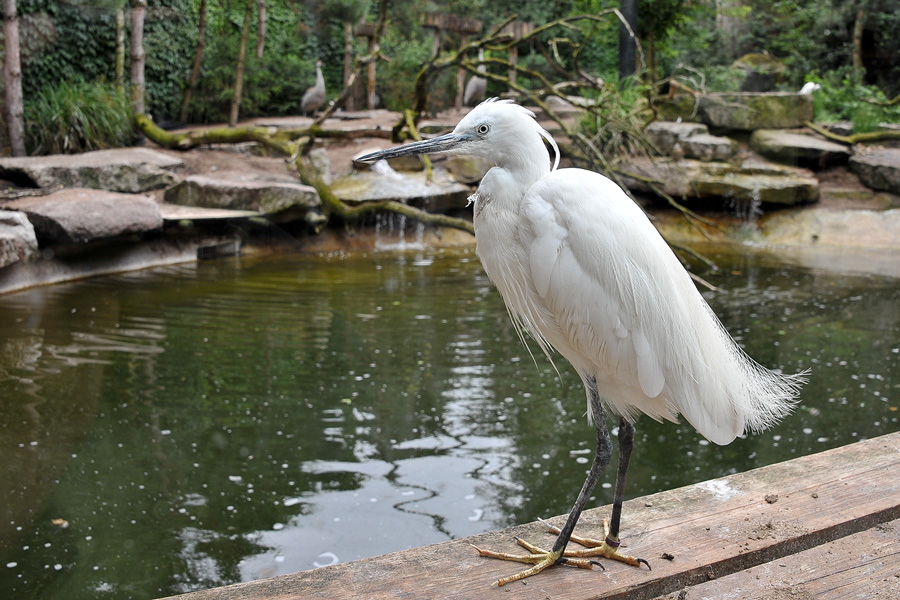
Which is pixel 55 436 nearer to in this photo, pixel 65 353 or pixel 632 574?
pixel 65 353

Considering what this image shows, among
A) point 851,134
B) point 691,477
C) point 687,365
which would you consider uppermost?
point 851,134

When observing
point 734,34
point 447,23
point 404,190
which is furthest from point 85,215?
point 734,34

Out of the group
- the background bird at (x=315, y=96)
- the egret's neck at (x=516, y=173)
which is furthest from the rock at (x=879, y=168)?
the egret's neck at (x=516, y=173)

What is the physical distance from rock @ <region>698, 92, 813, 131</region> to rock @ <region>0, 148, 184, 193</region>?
305 inches

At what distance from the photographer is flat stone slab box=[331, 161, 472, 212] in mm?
9391

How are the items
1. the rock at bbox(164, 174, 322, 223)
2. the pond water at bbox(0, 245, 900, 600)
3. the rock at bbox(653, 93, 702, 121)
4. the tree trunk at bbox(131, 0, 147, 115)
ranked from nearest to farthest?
the pond water at bbox(0, 245, 900, 600)
the rock at bbox(164, 174, 322, 223)
the tree trunk at bbox(131, 0, 147, 115)
the rock at bbox(653, 93, 702, 121)

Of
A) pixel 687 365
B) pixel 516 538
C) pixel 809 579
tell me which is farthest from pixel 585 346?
pixel 809 579

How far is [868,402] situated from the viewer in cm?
438

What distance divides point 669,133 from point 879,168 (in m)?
2.76

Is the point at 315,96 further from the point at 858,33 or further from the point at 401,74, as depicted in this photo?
the point at 858,33

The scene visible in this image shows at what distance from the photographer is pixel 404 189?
959 cm

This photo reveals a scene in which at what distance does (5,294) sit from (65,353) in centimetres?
195

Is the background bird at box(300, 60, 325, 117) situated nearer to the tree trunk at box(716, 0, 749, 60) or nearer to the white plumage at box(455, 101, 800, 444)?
the tree trunk at box(716, 0, 749, 60)

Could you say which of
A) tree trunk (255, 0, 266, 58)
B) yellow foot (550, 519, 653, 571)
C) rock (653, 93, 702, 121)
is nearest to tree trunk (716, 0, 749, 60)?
rock (653, 93, 702, 121)
